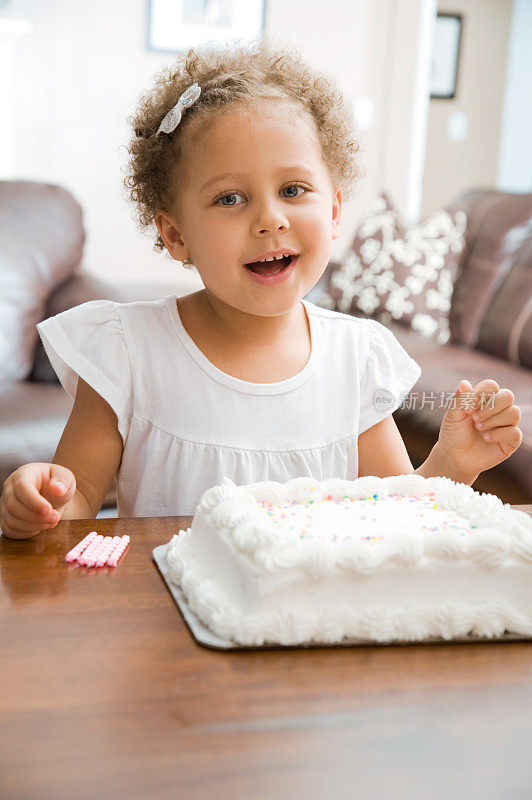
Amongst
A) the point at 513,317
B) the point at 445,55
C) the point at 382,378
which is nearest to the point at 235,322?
the point at 382,378

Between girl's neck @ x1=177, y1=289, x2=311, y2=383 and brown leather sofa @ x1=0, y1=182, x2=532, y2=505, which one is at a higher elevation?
girl's neck @ x1=177, y1=289, x2=311, y2=383

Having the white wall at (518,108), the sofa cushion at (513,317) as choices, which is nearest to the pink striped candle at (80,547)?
the sofa cushion at (513,317)

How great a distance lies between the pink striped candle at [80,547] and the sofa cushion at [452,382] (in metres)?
1.26

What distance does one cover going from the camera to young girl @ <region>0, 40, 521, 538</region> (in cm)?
105

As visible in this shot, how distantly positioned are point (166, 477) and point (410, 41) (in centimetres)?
419

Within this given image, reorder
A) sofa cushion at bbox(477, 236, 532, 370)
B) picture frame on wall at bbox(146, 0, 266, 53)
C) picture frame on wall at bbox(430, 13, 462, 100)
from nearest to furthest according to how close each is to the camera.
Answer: sofa cushion at bbox(477, 236, 532, 370) → picture frame on wall at bbox(146, 0, 266, 53) → picture frame on wall at bbox(430, 13, 462, 100)

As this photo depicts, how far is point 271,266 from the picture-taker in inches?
43.1

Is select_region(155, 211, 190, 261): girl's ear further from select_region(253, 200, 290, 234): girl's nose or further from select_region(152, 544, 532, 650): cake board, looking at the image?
select_region(152, 544, 532, 650): cake board

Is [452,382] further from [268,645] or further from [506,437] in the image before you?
[268,645]

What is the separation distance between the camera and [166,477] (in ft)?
3.81

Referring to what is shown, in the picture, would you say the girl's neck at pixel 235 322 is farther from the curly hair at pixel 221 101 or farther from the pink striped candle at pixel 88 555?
the pink striped candle at pixel 88 555

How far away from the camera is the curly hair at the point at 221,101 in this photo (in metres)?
1.12

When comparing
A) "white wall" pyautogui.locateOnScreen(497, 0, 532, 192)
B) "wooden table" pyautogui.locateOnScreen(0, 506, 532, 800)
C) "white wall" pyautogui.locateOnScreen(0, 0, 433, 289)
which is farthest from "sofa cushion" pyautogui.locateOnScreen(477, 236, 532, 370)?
"white wall" pyautogui.locateOnScreen(497, 0, 532, 192)

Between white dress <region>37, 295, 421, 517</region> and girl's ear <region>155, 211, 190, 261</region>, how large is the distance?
74mm
